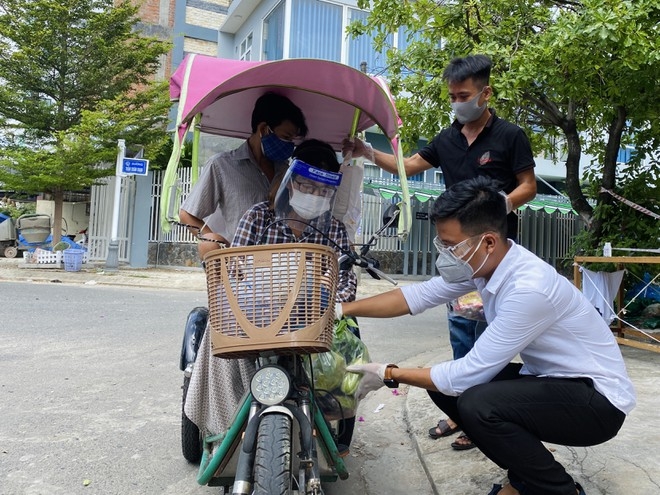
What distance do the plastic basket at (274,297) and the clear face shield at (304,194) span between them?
0.43 meters

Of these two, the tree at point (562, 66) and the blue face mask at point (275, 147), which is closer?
the blue face mask at point (275, 147)

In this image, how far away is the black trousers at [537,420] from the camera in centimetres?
210

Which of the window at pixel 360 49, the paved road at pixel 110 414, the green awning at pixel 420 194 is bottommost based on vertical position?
the paved road at pixel 110 414

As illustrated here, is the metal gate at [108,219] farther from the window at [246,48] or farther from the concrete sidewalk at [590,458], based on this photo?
the concrete sidewalk at [590,458]

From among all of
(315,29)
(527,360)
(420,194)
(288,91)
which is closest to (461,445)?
(527,360)

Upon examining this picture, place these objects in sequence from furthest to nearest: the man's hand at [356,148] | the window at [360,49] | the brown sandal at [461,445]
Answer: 1. the window at [360,49]
2. the man's hand at [356,148]
3. the brown sandal at [461,445]

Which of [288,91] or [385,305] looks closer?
[385,305]

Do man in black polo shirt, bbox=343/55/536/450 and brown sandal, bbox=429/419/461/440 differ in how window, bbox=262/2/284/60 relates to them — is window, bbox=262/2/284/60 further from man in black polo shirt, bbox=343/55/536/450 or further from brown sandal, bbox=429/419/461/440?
brown sandal, bbox=429/419/461/440

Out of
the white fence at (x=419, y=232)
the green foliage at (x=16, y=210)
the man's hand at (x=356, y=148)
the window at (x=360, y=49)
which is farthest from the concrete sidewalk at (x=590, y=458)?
the green foliage at (x=16, y=210)

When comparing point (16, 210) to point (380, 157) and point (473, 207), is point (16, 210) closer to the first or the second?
point (380, 157)

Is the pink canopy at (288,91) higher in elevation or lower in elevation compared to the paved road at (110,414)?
higher

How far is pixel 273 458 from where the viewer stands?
1.79m

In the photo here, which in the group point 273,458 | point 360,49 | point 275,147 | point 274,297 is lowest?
point 273,458

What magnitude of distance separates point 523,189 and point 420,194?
1075 centimetres
